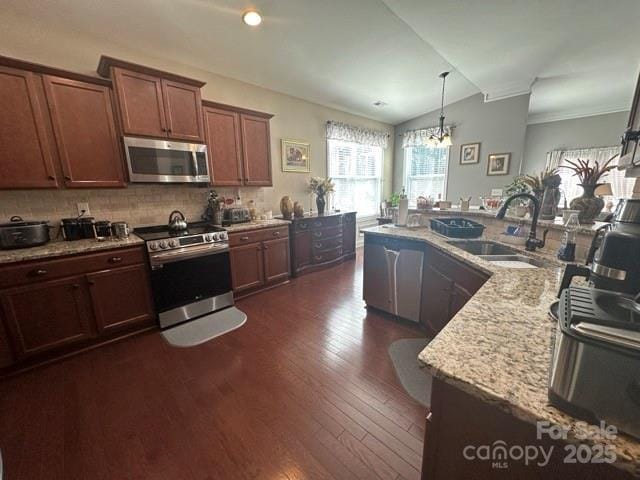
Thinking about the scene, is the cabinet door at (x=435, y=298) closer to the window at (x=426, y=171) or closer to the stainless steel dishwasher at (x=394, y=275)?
the stainless steel dishwasher at (x=394, y=275)

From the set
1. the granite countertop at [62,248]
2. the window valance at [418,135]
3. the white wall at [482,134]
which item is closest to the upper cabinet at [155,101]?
the granite countertop at [62,248]

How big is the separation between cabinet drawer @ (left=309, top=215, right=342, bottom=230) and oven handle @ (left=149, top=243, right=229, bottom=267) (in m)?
1.47

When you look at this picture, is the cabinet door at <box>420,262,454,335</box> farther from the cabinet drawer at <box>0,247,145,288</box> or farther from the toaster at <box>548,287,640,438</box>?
the cabinet drawer at <box>0,247,145,288</box>

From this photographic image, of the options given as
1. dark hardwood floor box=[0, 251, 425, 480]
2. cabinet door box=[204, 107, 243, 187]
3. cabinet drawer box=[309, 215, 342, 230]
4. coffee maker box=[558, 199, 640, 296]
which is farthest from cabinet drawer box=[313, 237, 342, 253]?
coffee maker box=[558, 199, 640, 296]

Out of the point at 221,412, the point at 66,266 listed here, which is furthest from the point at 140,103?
the point at 221,412

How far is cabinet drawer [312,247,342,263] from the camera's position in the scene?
13.3ft

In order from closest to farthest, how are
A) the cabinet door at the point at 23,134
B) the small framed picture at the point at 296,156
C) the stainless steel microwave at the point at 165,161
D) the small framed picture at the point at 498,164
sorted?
the cabinet door at the point at 23,134 → the stainless steel microwave at the point at 165,161 → the small framed picture at the point at 296,156 → the small framed picture at the point at 498,164

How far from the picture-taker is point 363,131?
5129mm

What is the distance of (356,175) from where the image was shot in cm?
534

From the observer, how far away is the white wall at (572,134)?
502 centimetres

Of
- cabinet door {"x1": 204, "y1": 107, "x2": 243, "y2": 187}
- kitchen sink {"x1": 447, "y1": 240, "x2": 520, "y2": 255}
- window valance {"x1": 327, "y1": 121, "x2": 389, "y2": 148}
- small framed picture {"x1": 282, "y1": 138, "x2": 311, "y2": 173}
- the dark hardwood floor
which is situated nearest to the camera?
the dark hardwood floor

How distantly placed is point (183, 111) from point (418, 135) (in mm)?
4661

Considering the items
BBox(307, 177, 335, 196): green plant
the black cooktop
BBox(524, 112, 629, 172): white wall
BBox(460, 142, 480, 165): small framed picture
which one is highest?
BBox(524, 112, 629, 172): white wall

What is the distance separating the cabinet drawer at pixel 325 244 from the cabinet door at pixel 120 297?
89.7 inches
